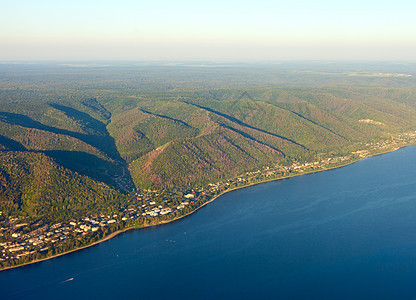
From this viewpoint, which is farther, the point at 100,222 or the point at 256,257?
the point at 100,222

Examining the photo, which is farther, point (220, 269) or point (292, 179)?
point (292, 179)

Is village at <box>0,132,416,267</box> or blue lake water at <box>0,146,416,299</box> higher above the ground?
village at <box>0,132,416,267</box>

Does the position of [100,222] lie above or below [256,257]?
above

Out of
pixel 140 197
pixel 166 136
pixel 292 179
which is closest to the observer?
pixel 140 197

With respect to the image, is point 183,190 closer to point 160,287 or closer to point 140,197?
point 140,197

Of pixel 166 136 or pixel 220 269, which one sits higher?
pixel 166 136

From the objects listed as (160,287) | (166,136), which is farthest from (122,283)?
(166,136)
